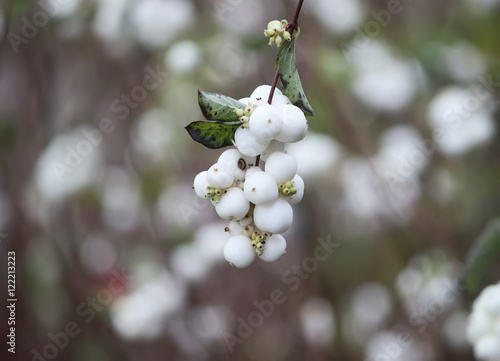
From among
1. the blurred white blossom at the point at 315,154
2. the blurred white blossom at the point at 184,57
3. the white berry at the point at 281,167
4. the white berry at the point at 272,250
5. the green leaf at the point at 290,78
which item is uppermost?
the green leaf at the point at 290,78

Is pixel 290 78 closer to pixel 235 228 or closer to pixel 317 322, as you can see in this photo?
pixel 235 228

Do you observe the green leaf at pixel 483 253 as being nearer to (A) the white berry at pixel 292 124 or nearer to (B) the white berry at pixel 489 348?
(B) the white berry at pixel 489 348

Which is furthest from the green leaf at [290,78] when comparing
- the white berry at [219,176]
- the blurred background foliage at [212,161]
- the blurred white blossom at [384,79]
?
the blurred white blossom at [384,79]

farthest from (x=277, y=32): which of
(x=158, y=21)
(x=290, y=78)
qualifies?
(x=158, y=21)

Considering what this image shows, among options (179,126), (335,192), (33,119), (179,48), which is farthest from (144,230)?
(179,48)

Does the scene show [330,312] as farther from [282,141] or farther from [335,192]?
[282,141]

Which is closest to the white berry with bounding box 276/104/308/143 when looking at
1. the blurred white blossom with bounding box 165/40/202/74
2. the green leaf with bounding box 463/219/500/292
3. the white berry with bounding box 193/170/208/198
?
the white berry with bounding box 193/170/208/198
